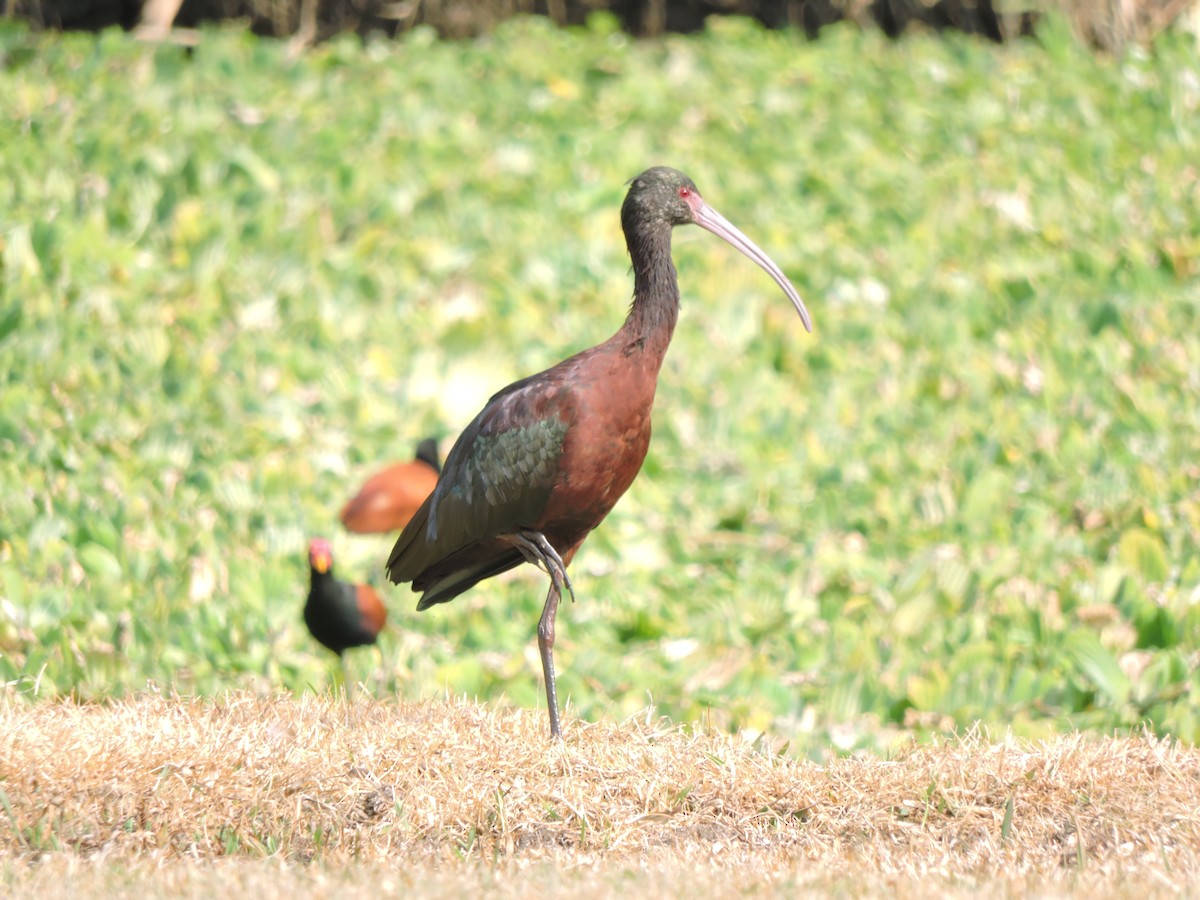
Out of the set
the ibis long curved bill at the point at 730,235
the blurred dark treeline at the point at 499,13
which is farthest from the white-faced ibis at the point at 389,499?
the blurred dark treeline at the point at 499,13

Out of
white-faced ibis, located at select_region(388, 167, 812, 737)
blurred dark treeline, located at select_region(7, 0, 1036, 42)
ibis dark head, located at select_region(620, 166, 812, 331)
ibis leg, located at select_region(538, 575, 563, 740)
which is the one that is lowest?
ibis leg, located at select_region(538, 575, 563, 740)

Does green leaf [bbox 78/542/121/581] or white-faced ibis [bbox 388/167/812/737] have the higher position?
white-faced ibis [bbox 388/167/812/737]

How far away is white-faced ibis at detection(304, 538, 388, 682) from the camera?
20.5 ft

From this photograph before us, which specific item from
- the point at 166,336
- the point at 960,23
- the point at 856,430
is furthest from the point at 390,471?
the point at 960,23

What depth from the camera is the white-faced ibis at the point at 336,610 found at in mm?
6246

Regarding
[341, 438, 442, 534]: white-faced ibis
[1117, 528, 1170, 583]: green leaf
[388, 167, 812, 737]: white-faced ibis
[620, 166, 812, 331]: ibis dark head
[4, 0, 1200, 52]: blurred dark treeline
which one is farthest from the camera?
[4, 0, 1200, 52]: blurred dark treeline

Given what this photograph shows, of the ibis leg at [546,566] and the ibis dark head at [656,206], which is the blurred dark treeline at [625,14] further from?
the ibis leg at [546,566]

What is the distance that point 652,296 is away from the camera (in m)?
5.03

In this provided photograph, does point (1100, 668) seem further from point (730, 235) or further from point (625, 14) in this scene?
point (625, 14)

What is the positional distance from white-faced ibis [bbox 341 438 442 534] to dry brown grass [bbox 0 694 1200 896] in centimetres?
295

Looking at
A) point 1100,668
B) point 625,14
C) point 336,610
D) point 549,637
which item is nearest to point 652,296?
point 549,637

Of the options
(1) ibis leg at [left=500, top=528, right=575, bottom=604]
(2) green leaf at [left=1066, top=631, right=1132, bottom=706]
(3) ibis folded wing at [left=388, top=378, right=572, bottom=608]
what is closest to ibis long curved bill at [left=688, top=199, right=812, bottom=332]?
(3) ibis folded wing at [left=388, top=378, right=572, bottom=608]

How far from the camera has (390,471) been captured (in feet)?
25.3

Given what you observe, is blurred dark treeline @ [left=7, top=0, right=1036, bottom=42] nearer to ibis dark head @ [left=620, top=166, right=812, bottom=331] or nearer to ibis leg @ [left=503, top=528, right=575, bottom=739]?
ibis dark head @ [left=620, top=166, right=812, bottom=331]
